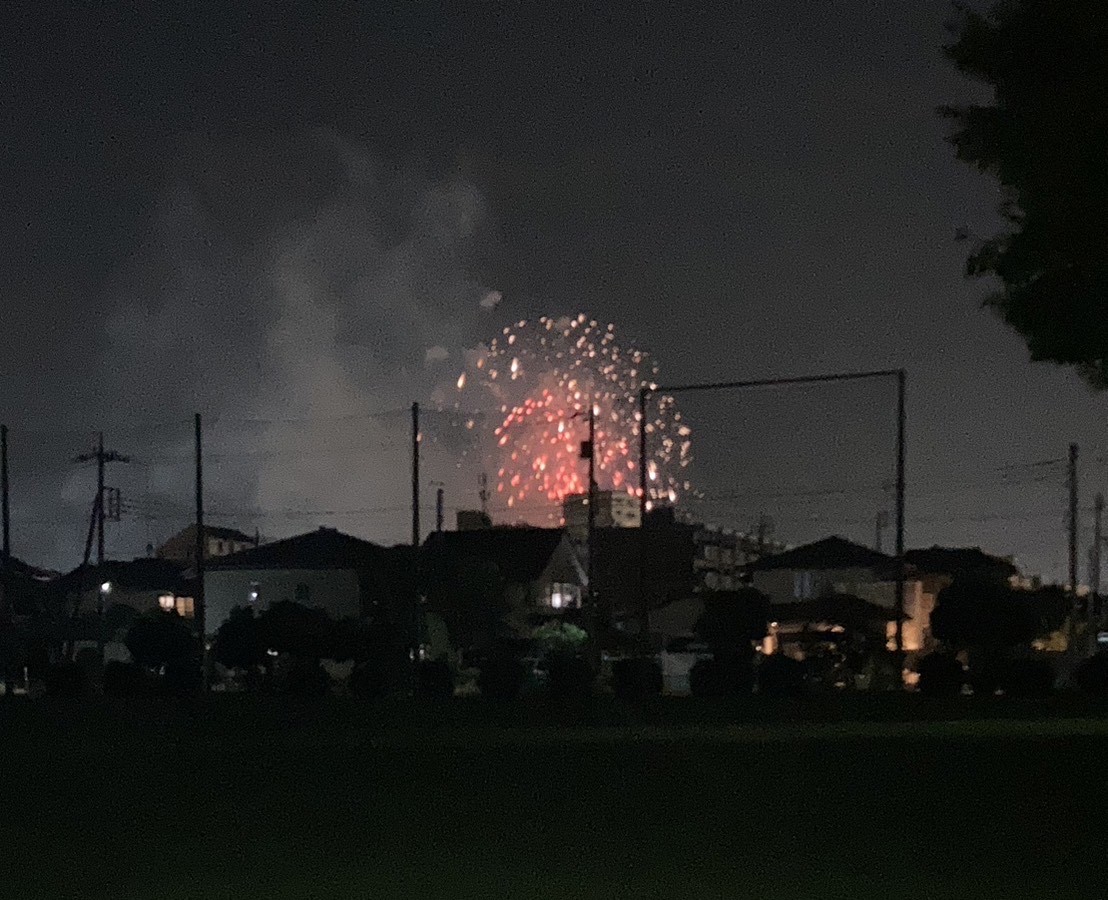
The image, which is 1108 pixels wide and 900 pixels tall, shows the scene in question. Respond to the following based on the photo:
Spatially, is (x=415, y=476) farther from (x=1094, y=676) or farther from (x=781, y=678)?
(x=1094, y=676)

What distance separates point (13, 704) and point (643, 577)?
A: 54.4 ft

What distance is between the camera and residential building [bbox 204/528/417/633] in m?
72.0

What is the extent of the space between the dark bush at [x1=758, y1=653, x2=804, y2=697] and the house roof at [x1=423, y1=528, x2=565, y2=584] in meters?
35.4

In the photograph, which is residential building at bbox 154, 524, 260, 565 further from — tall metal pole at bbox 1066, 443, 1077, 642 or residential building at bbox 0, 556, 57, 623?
tall metal pole at bbox 1066, 443, 1077, 642

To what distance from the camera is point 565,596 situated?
78.9 meters

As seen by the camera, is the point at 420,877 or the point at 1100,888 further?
the point at 420,877

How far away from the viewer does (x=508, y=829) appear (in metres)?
13.8

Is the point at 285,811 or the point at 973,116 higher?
the point at 973,116

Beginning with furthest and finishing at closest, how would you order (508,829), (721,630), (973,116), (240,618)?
(721,630), (240,618), (973,116), (508,829)

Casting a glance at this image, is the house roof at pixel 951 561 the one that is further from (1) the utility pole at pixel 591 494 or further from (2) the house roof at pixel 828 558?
(1) the utility pole at pixel 591 494

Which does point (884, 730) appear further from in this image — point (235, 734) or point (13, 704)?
point (13, 704)

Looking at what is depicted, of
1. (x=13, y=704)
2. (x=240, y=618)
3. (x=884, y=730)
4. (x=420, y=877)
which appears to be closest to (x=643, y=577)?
(x=240, y=618)

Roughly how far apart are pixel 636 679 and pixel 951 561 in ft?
146

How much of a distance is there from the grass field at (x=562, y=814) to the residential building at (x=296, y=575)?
44195 mm
